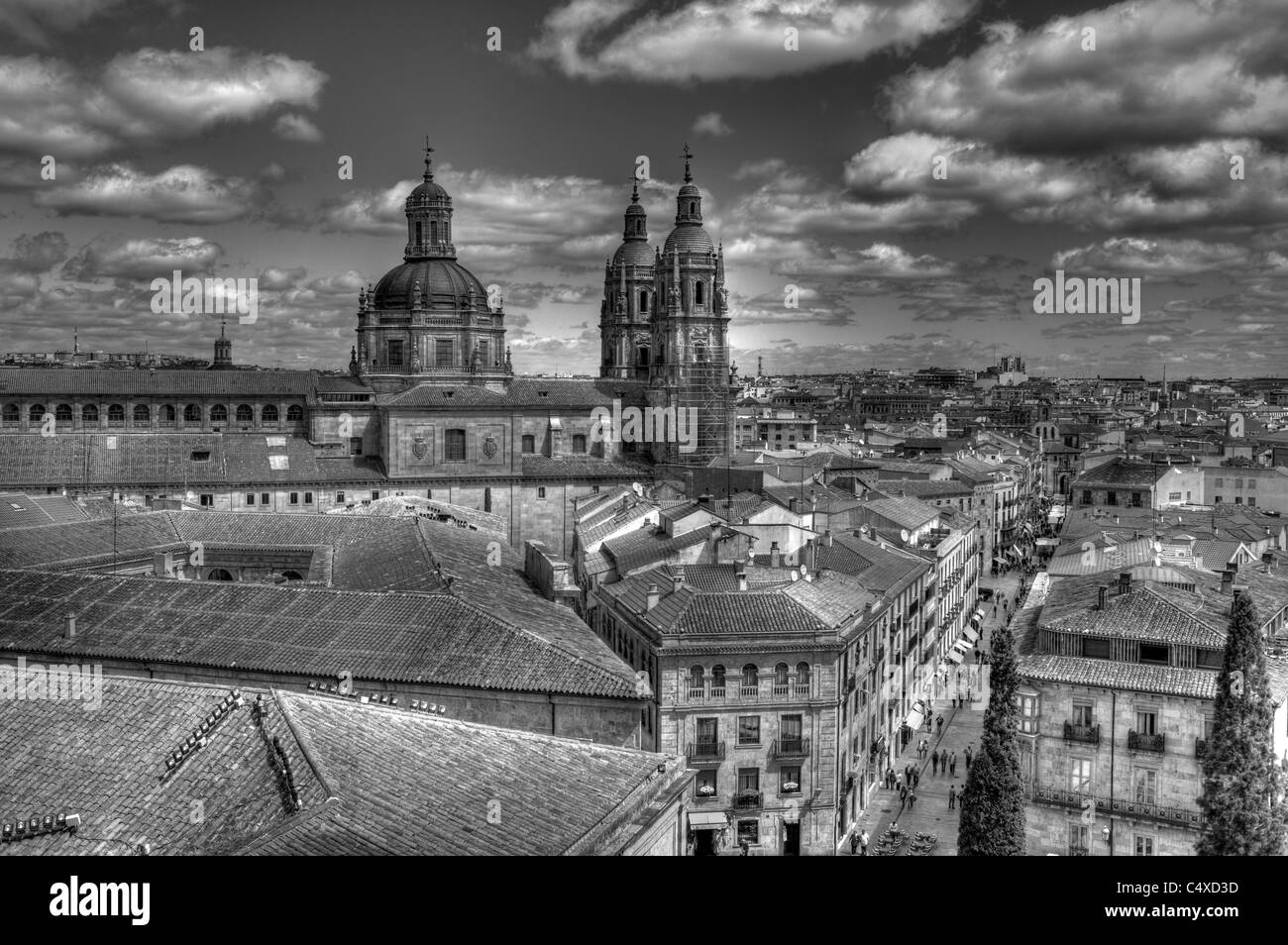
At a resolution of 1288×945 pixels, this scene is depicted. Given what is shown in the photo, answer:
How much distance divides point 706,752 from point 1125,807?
10.4m

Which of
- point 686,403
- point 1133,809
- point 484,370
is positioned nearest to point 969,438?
point 686,403

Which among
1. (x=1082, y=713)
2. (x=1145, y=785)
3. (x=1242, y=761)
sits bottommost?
(x=1145, y=785)

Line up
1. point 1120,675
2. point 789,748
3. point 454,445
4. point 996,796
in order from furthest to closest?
1. point 454,445
2. point 789,748
3. point 1120,675
4. point 996,796

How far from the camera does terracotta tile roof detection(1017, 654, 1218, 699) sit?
28000 mm

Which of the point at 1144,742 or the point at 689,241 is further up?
the point at 689,241

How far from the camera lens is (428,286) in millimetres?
89750

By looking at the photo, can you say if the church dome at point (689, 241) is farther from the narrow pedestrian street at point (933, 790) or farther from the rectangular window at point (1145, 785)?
the rectangular window at point (1145, 785)

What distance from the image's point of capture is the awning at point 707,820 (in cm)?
2953

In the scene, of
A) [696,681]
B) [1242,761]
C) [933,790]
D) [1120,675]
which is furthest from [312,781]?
[933,790]

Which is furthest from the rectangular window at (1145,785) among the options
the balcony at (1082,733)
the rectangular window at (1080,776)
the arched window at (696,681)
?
the arched window at (696,681)

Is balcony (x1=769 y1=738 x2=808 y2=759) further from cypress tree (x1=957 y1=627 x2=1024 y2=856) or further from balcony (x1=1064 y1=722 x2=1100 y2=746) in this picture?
cypress tree (x1=957 y1=627 x2=1024 y2=856)

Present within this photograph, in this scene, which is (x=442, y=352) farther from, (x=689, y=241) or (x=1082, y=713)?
(x=1082, y=713)

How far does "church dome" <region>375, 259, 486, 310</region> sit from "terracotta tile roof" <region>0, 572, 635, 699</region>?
198 feet

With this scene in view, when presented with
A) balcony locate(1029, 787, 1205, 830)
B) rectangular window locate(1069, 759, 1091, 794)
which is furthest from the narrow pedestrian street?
rectangular window locate(1069, 759, 1091, 794)
